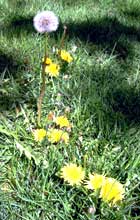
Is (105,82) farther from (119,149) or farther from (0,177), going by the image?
(0,177)

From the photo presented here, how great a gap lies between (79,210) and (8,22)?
6.46ft

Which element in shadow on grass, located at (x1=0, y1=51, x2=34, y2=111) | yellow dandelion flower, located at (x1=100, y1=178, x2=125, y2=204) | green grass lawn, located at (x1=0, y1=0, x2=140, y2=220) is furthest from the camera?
shadow on grass, located at (x1=0, y1=51, x2=34, y2=111)

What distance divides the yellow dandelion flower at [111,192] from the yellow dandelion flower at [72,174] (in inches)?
4.2

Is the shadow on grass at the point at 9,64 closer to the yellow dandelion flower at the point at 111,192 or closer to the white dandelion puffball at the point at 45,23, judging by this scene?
the white dandelion puffball at the point at 45,23

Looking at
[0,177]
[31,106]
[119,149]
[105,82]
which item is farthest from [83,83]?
[0,177]

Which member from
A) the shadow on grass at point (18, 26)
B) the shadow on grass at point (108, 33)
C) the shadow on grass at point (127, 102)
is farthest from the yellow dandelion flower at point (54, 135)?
the shadow on grass at point (18, 26)

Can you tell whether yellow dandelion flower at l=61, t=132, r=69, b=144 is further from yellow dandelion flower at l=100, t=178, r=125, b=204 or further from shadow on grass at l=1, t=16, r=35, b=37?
shadow on grass at l=1, t=16, r=35, b=37

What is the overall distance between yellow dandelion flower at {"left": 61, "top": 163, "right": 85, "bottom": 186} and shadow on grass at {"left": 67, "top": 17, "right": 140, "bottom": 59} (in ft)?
4.72

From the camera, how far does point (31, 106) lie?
8.51 feet

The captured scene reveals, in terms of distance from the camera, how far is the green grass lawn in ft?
6.60

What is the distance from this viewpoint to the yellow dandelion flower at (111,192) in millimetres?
1911

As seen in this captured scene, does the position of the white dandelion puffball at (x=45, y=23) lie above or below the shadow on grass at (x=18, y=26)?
below

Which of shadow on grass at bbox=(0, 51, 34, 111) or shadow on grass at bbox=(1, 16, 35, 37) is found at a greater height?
shadow on grass at bbox=(1, 16, 35, 37)

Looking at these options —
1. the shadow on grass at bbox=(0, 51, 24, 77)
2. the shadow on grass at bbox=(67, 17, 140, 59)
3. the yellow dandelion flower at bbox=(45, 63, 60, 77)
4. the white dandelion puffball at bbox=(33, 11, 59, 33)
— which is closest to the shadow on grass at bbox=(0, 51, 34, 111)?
the shadow on grass at bbox=(0, 51, 24, 77)
